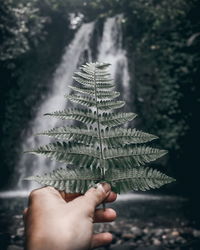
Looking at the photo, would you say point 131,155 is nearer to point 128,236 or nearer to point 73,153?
point 73,153

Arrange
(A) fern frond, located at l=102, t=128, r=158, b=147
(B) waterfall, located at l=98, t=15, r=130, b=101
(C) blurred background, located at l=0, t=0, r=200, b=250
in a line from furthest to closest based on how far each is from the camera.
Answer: (B) waterfall, located at l=98, t=15, r=130, b=101, (C) blurred background, located at l=0, t=0, r=200, b=250, (A) fern frond, located at l=102, t=128, r=158, b=147

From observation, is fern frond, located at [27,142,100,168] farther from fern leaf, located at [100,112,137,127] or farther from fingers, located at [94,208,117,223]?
fingers, located at [94,208,117,223]

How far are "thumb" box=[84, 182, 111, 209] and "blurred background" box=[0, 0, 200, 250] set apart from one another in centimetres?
647

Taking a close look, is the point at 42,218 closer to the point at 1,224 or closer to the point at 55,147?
the point at 55,147

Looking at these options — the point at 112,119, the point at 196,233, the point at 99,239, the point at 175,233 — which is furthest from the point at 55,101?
the point at 112,119

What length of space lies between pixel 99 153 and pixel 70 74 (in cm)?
1264

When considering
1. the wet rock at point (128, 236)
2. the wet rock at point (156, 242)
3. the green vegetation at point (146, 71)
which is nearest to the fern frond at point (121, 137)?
the wet rock at point (156, 242)

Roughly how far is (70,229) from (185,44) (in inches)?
451

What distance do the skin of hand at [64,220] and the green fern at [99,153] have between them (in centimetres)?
6

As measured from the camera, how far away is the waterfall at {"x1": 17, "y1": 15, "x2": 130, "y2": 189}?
11.7 meters

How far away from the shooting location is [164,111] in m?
11.3

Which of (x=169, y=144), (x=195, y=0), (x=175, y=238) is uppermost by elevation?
(x=195, y=0)

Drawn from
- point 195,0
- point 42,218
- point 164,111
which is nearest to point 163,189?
point 164,111

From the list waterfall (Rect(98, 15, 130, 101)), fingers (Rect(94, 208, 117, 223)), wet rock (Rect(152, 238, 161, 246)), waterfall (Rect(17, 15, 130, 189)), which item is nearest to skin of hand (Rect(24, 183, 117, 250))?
fingers (Rect(94, 208, 117, 223))
